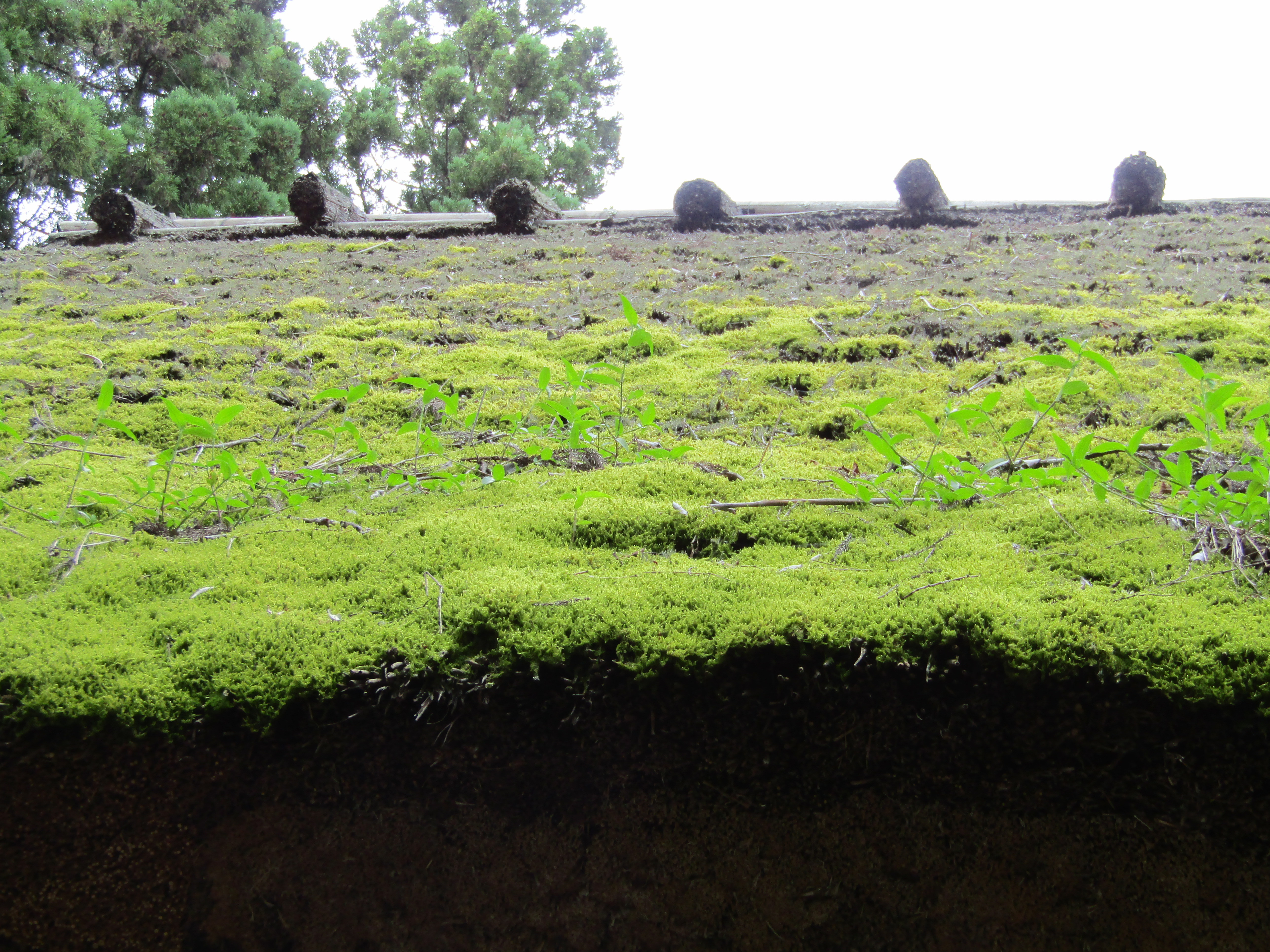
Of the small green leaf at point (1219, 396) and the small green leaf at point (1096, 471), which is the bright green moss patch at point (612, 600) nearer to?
the small green leaf at point (1096, 471)

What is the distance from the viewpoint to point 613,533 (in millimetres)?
1979

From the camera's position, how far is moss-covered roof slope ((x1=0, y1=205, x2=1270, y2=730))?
139cm

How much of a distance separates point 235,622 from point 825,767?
46.9 inches

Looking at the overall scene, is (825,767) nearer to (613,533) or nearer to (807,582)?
(807,582)

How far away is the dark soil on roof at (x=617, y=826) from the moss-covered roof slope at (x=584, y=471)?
9 cm

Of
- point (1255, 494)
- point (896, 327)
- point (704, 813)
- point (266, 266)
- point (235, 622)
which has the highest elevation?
point (266, 266)

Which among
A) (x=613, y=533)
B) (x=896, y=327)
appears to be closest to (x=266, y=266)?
(x=896, y=327)

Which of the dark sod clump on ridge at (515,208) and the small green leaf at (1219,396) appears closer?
the small green leaf at (1219,396)

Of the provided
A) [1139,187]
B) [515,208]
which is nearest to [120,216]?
[515,208]

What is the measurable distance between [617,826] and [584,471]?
128 centimetres

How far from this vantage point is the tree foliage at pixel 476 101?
16609 mm

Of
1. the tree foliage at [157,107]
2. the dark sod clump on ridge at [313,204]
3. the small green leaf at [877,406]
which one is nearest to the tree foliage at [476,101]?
the tree foliage at [157,107]

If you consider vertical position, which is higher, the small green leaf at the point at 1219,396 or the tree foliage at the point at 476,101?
the tree foliage at the point at 476,101

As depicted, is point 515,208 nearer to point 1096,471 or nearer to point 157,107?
point 1096,471
